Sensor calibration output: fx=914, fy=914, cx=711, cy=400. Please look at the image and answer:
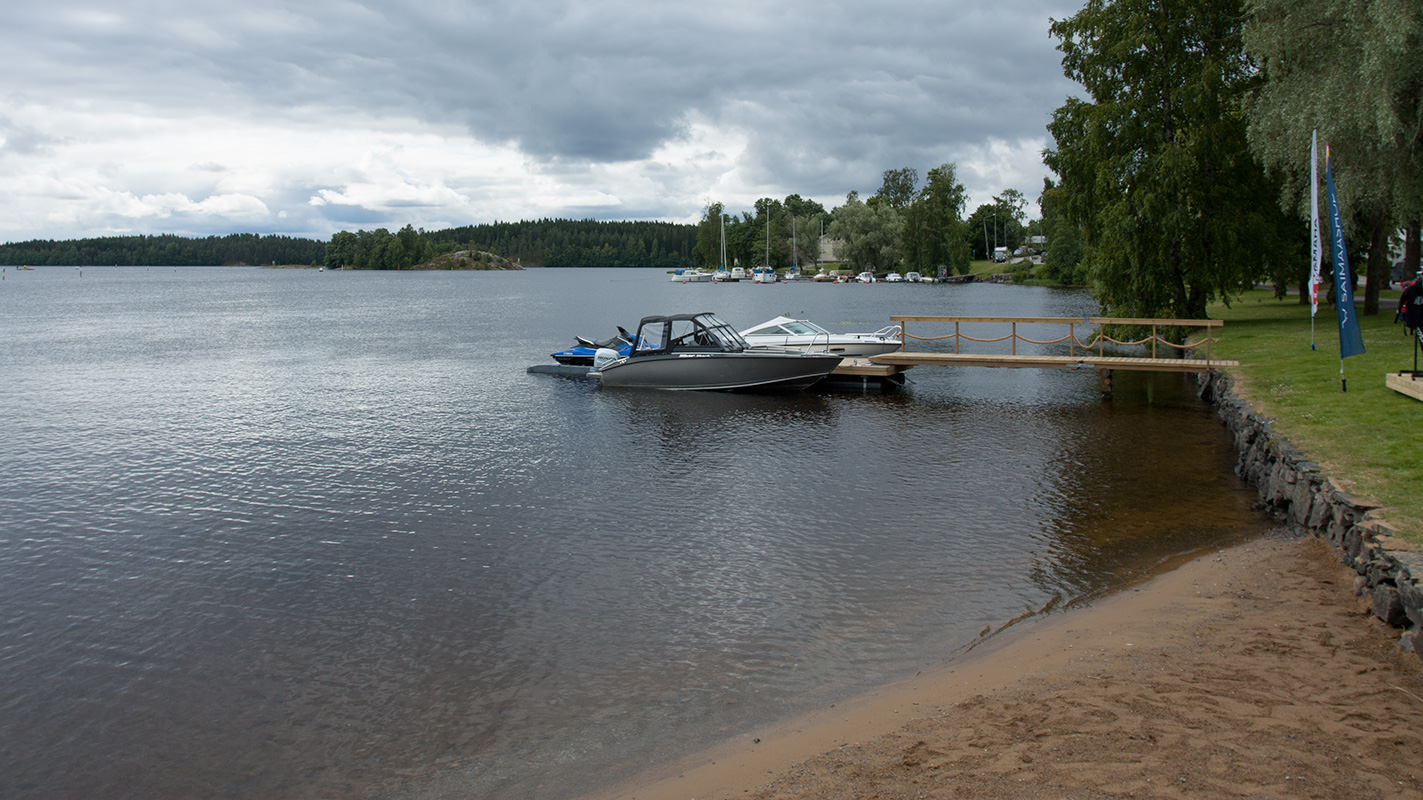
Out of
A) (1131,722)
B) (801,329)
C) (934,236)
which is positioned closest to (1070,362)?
(801,329)

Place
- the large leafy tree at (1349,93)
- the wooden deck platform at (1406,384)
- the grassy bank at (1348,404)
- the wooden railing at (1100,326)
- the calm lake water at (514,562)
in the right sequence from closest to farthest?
the calm lake water at (514,562), the grassy bank at (1348,404), the wooden deck platform at (1406,384), the large leafy tree at (1349,93), the wooden railing at (1100,326)

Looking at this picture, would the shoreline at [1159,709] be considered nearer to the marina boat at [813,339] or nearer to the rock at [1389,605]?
the rock at [1389,605]

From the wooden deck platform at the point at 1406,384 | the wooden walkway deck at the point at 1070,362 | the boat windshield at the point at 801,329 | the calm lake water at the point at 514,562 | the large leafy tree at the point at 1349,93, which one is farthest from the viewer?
the boat windshield at the point at 801,329

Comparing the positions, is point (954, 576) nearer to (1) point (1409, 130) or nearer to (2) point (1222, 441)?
(2) point (1222, 441)

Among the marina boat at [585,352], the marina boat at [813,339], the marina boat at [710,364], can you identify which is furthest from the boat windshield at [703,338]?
the marina boat at [585,352]

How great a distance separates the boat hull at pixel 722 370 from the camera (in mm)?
27234

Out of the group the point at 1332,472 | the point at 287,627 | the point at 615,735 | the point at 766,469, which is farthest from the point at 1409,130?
the point at 287,627

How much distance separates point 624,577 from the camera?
38.7 ft

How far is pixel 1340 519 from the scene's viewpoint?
10.7m

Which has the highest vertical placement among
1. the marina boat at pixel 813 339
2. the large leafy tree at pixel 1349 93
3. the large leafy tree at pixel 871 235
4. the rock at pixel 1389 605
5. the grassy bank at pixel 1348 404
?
the large leafy tree at pixel 871 235

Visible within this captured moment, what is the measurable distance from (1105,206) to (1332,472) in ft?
70.4

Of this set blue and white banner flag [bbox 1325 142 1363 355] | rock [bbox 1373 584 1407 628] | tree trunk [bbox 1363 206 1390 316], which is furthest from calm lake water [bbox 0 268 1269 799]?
tree trunk [bbox 1363 206 1390 316]

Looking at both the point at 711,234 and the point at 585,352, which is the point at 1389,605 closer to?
the point at 585,352

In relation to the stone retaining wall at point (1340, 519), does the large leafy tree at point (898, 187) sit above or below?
above
